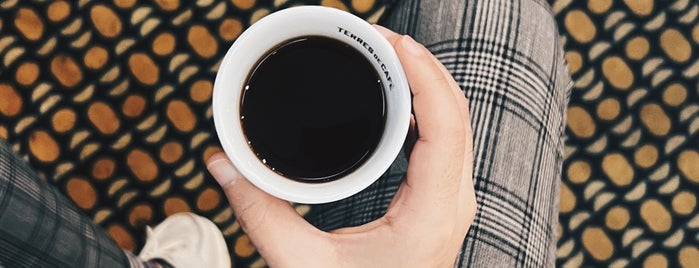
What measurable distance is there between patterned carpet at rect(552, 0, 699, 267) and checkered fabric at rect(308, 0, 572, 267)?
35 centimetres

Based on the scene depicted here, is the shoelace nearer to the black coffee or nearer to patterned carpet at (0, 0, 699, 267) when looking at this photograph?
patterned carpet at (0, 0, 699, 267)

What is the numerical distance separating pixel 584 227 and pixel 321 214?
1.77ft

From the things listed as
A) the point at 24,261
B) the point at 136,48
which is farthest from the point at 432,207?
the point at 136,48

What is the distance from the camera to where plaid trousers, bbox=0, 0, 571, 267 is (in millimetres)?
860

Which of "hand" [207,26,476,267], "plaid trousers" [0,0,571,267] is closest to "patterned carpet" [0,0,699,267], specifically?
"plaid trousers" [0,0,571,267]

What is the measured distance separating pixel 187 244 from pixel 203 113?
0.23 meters

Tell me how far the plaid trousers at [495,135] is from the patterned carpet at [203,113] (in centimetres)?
27

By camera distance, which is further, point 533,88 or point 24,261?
point 533,88

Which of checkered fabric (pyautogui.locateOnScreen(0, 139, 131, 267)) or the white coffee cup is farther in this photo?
checkered fabric (pyautogui.locateOnScreen(0, 139, 131, 267))

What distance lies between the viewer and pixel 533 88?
89 centimetres

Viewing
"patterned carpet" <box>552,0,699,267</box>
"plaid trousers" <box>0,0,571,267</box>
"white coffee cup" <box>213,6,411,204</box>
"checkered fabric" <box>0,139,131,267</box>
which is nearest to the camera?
"white coffee cup" <box>213,6,411,204</box>

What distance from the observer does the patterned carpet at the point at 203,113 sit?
117cm

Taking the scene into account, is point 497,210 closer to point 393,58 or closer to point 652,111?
point 393,58

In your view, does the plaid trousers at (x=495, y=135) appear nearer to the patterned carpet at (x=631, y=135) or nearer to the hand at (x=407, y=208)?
the hand at (x=407, y=208)
